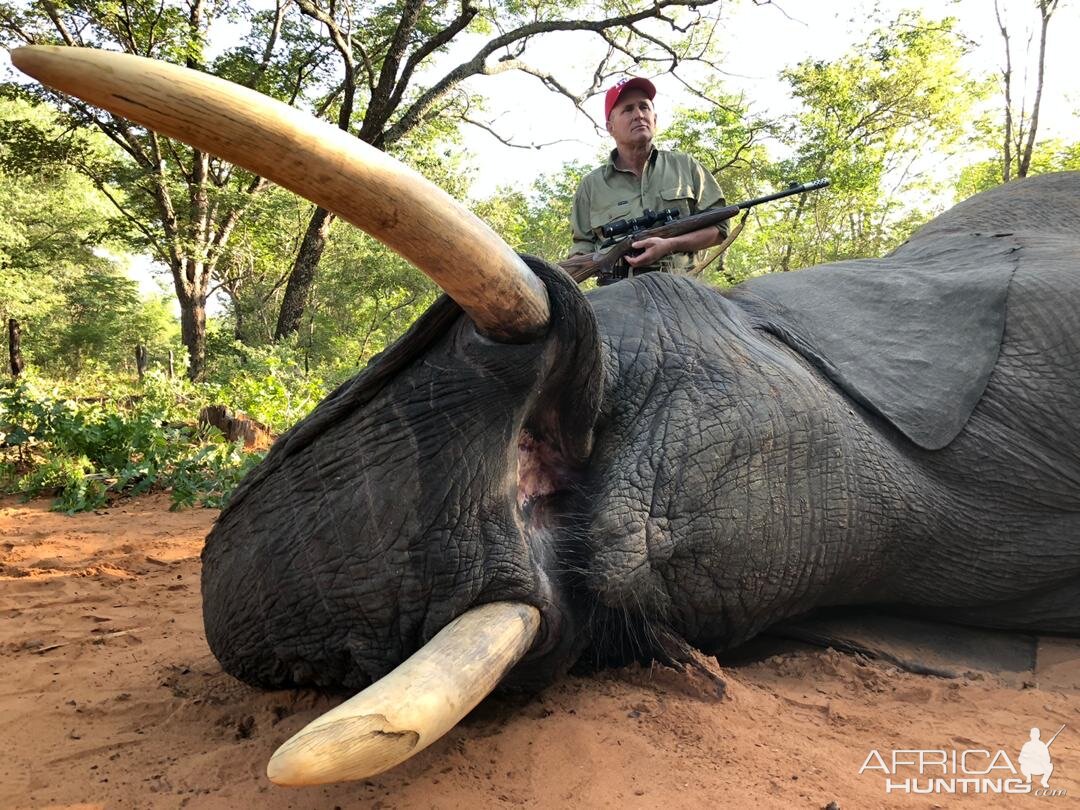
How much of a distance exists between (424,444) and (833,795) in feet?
3.72

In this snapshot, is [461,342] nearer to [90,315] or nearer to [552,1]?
[552,1]

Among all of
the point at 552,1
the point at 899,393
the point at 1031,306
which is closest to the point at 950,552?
the point at 899,393

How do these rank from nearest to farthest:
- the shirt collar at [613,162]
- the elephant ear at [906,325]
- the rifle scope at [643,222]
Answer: the elephant ear at [906,325] → the rifle scope at [643,222] → the shirt collar at [613,162]

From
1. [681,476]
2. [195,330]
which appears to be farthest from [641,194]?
[195,330]

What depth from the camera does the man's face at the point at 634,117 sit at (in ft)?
15.1

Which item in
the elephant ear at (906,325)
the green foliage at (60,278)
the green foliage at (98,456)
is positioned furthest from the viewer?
the green foliage at (60,278)

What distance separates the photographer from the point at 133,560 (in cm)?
441

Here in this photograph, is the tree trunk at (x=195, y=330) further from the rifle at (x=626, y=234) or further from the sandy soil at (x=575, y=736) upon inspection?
the sandy soil at (x=575, y=736)

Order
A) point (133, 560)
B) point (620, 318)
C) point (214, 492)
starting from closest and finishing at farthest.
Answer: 1. point (620, 318)
2. point (133, 560)
3. point (214, 492)

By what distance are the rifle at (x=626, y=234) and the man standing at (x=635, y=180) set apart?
0.52 meters

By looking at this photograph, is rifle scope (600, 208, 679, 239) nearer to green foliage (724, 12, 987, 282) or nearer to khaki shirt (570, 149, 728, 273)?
khaki shirt (570, 149, 728, 273)

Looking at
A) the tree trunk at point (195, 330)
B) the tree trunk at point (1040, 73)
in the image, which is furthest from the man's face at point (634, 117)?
the tree trunk at point (195, 330)

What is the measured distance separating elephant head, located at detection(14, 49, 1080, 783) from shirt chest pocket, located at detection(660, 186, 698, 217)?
2041mm

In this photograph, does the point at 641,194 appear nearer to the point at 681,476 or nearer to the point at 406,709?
the point at 681,476
